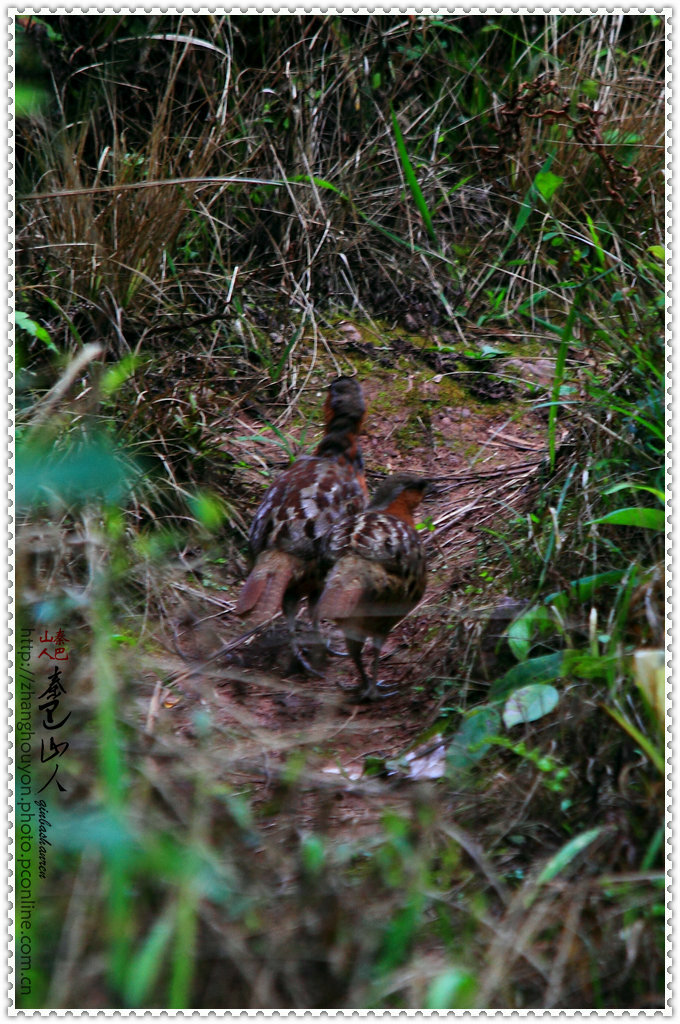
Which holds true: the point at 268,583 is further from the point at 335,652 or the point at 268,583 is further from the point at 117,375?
the point at 117,375

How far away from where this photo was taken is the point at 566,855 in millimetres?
2783

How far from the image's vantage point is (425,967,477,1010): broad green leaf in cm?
238

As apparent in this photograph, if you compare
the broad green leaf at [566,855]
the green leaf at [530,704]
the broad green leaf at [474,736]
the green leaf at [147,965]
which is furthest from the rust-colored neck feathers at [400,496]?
the green leaf at [147,965]

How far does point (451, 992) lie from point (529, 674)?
1351 mm

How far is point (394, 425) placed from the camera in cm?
633

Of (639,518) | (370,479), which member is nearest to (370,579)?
(639,518)

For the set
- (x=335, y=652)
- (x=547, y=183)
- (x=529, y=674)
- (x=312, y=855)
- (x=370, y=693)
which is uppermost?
(x=547, y=183)

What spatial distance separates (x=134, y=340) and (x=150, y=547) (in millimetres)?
1601

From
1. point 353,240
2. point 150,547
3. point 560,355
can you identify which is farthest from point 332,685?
point 353,240

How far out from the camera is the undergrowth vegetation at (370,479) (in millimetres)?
2506

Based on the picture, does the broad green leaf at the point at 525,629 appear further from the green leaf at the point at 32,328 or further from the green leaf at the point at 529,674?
the green leaf at the point at 32,328

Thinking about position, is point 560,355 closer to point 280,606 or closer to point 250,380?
point 280,606

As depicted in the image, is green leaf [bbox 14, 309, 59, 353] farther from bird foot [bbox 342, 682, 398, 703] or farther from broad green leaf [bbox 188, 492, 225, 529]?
bird foot [bbox 342, 682, 398, 703]

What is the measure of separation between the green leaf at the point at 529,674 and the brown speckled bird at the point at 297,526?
1.27m
